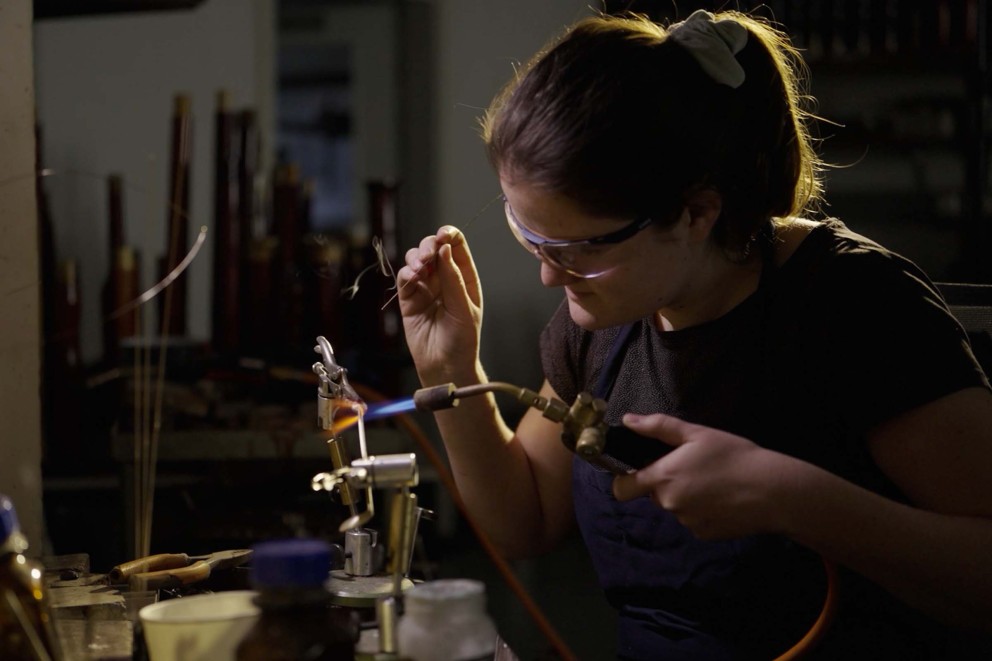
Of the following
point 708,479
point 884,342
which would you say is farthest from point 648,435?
point 884,342

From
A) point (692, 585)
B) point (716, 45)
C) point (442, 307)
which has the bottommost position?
point (692, 585)

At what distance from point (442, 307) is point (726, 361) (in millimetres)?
392

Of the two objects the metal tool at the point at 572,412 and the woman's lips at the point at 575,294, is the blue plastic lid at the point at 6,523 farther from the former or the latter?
the woman's lips at the point at 575,294

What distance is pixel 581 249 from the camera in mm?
1240

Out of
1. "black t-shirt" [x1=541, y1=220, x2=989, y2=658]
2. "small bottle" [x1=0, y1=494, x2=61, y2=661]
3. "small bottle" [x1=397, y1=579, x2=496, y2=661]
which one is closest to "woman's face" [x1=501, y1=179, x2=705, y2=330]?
"black t-shirt" [x1=541, y1=220, x2=989, y2=658]

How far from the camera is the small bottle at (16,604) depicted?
0.83 m

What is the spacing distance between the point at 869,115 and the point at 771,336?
334 cm

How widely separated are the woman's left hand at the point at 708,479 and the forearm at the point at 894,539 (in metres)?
0.02

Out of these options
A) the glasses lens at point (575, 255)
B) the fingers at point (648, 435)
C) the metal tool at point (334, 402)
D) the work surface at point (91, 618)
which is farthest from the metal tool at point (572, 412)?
the work surface at point (91, 618)

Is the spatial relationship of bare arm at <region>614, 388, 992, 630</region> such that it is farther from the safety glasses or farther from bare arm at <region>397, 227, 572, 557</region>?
bare arm at <region>397, 227, 572, 557</region>

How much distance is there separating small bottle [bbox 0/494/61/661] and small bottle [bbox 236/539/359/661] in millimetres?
168

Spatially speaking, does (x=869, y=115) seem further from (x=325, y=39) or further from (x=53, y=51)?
(x=325, y=39)

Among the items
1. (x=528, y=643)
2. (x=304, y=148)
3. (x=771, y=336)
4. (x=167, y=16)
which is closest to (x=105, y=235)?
(x=167, y=16)

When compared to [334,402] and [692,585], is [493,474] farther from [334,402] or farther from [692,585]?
[334,402]
